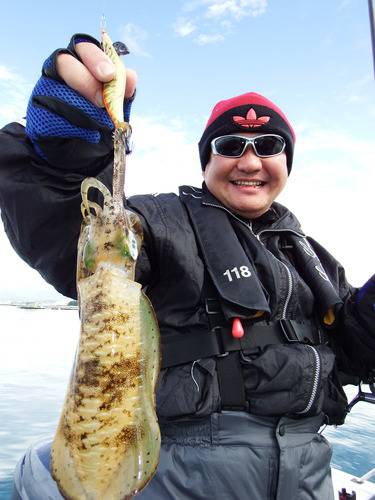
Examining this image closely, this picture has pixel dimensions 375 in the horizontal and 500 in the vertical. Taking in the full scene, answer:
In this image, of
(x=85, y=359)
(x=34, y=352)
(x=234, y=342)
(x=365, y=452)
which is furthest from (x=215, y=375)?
(x=34, y=352)

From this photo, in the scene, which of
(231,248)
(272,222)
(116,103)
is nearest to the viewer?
(116,103)

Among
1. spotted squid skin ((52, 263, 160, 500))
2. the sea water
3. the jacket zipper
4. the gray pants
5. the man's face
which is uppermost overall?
the man's face

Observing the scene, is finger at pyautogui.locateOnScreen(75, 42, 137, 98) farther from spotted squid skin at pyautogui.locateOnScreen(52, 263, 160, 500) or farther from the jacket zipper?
the jacket zipper

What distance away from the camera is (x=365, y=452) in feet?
22.8

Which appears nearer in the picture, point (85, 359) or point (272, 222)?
point (85, 359)

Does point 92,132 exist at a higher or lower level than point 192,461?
higher

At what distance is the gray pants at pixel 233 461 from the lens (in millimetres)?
2051

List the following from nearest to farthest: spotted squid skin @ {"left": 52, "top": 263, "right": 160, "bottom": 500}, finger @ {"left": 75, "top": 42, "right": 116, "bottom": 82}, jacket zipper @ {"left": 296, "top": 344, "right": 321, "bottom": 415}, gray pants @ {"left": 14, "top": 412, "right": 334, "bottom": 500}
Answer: spotted squid skin @ {"left": 52, "top": 263, "right": 160, "bottom": 500} → finger @ {"left": 75, "top": 42, "right": 116, "bottom": 82} → gray pants @ {"left": 14, "top": 412, "right": 334, "bottom": 500} → jacket zipper @ {"left": 296, "top": 344, "right": 321, "bottom": 415}

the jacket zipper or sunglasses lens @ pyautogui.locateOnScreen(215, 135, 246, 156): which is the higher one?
sunglasses lens @ pyautogui.locateOnScreen(215, 135, 246, 156)

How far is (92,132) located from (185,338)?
1178mm

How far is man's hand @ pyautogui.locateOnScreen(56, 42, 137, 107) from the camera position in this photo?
1595mm

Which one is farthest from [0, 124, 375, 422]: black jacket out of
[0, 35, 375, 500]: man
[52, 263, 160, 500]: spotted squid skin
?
[52, 263, 160, 500]: spotted squid skin

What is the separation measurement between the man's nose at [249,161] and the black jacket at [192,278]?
1.03ft

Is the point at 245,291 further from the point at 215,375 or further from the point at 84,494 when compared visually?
the point at 84,494
